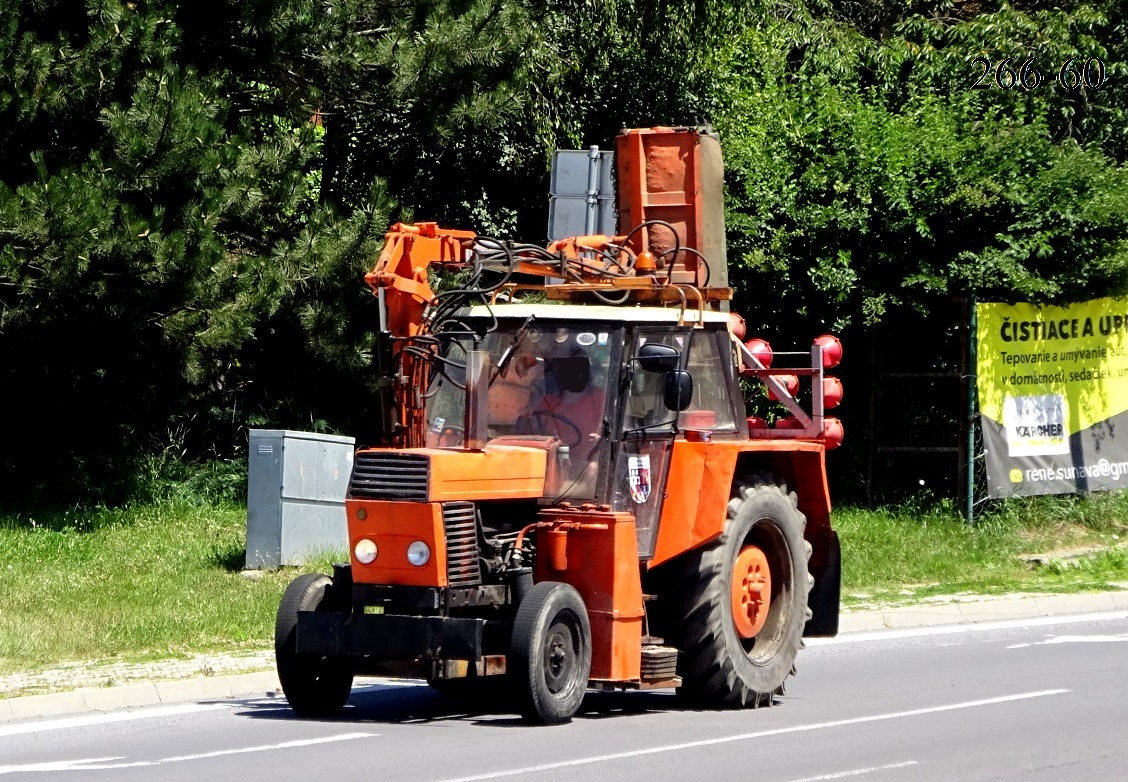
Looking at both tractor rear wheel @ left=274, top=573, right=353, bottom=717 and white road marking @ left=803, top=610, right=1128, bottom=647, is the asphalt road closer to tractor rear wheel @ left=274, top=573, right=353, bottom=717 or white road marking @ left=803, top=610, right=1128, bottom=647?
tractor rear wheel @ left=274, top=573, right=353, bottom=717

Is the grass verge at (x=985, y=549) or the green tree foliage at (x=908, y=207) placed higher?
the green tree foliage at (x=908, y=207)

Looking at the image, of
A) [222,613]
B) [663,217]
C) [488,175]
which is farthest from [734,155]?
[222,613]

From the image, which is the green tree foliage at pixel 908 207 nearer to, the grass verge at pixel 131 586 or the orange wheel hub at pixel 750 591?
the grass verge at pixel 131 586

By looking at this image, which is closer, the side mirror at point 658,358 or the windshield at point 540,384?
the side mirror at point 658,358

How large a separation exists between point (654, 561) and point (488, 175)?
12464mm

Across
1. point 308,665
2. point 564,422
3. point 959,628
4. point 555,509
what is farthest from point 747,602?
point 959,628

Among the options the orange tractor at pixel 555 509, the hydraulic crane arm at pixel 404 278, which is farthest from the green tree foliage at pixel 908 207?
the hydraulic crane arm at pixel 404 278

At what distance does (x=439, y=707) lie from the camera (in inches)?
418

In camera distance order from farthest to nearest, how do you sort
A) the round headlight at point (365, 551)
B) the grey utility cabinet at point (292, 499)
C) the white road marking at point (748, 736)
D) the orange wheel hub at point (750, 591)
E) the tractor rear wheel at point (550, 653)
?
1. the grey utility cabinet at point (292, 499)
2. the orange wheel hub at point (750, 591)
3. the round headlight at point (365, 551)
4. the tractor rear wheel at point (550, 653)
5. the white road marking at point (748, 736)

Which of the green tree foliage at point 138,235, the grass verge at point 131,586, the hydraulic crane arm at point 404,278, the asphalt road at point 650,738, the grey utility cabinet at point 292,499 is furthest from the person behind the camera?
the green tree foliage at point 138,235

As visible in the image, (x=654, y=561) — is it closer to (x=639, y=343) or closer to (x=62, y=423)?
(x=639, y=343)

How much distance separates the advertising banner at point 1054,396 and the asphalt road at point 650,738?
7811 millimetres

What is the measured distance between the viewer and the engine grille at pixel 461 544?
934cm

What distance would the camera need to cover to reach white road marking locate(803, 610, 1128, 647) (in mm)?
14539
